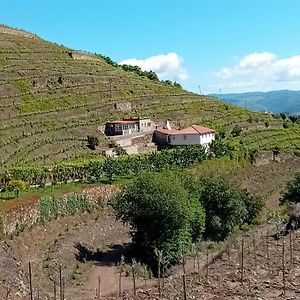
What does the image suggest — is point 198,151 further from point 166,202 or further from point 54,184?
point 166,202

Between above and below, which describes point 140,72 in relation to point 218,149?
above

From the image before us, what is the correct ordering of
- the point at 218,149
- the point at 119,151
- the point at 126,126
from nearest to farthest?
the point at 218,149 < the point at 119,151 < the point at 126,126

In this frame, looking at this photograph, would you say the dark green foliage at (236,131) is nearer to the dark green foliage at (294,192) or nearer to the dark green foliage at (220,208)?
the dark green foliage at (294,192)

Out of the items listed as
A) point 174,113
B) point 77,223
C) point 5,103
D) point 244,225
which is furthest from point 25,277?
point 174,113

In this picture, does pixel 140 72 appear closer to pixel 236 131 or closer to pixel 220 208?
pixel 236 131

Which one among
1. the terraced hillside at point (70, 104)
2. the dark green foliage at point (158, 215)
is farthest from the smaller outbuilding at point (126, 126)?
the dark green foliage at point (158, 215)

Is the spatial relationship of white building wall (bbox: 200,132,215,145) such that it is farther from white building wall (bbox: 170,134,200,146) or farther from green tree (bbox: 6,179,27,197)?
green tree (bbox: 6,179,27,197)

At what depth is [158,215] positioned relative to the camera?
35.7m

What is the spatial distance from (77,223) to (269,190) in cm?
2587

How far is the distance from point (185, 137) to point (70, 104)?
17.1 meters

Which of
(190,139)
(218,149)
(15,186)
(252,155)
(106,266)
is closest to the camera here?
(106,266)

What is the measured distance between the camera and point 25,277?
30781 mm

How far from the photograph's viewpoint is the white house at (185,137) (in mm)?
71500

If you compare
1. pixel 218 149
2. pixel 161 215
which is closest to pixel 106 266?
pixel 161 215
